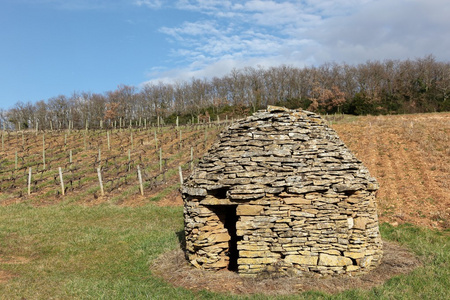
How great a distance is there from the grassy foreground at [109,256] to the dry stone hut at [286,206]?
3.06ft

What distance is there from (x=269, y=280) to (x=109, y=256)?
504cm

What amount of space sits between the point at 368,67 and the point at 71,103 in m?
65.0

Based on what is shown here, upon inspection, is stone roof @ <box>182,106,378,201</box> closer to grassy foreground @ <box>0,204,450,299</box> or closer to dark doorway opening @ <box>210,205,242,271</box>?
dark doorway opening @ <box>210,205,242,271</box>

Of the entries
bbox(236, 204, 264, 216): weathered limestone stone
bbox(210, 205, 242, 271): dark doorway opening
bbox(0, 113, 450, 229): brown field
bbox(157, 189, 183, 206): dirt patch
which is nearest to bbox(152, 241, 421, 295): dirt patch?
bbox(210, 205, 242, 271): dark doorway opening

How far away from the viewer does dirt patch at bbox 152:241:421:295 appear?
6134 mm

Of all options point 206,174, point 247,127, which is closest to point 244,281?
point 206,174

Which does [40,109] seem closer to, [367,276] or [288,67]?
[288,67]

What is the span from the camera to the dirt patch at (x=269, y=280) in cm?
613

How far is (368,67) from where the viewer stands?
5622 centimetres

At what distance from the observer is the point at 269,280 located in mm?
6418

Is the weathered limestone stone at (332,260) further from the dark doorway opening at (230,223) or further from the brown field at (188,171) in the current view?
the brown field at (188,171)

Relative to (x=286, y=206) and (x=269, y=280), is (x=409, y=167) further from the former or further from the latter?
(x=269, y=280)

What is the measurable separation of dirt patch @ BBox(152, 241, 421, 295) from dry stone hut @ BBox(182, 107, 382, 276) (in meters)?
0.24

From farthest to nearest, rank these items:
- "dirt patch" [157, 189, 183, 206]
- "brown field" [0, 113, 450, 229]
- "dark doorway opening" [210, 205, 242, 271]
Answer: "dirt patch" [157, 189, 183, 206]
"brown field" [0, 113, 450, 229]
"dark doorway opening" [210, 205, 242, 271]
